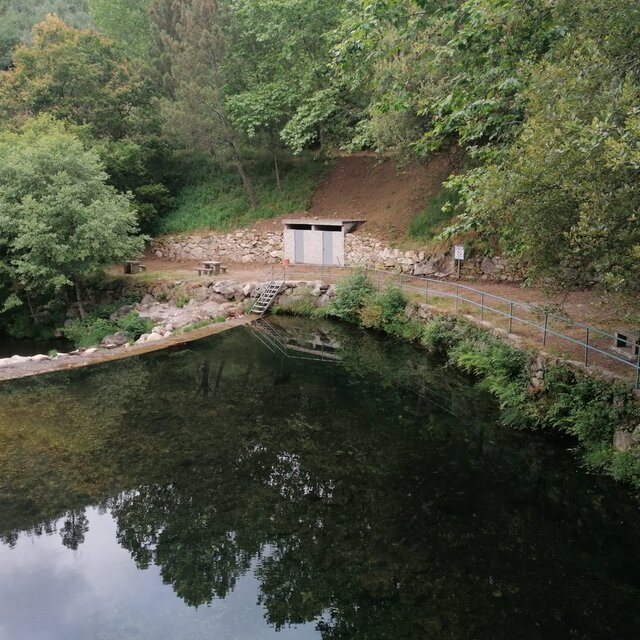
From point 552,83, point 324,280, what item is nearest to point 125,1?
point 324,280

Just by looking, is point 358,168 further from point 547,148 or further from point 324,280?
point 547,148

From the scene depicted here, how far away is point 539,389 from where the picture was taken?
11.9m

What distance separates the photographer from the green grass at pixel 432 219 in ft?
76.3

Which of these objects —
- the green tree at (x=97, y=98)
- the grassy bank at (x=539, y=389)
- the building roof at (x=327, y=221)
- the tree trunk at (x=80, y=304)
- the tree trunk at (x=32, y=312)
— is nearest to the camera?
the grassy bank at (x=539, y=389)

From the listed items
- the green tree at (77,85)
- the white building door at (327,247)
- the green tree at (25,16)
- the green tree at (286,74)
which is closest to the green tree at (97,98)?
the green tree at (77,85)

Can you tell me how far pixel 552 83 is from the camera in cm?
959

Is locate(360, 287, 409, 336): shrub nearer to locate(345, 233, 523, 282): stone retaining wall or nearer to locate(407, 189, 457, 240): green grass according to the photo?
locate(345, 233, 523, 282): stone retaining wall

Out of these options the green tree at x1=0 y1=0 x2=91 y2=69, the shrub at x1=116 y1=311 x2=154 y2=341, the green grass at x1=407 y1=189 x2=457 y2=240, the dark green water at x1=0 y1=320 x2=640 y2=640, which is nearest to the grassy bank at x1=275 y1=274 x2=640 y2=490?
the dark green water at x1=0 y1=320 x2=640 y2=640

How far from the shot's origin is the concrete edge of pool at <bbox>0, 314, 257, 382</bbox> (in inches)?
629

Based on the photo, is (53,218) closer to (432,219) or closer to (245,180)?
(245,180)

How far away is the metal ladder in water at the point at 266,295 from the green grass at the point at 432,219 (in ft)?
19.9

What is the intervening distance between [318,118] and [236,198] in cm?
818

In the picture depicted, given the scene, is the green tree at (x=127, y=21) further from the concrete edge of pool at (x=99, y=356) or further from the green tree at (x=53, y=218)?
the concrete edge of pool at (x=99, y=356)

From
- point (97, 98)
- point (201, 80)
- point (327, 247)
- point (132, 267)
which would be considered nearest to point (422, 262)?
point (327, 247)
